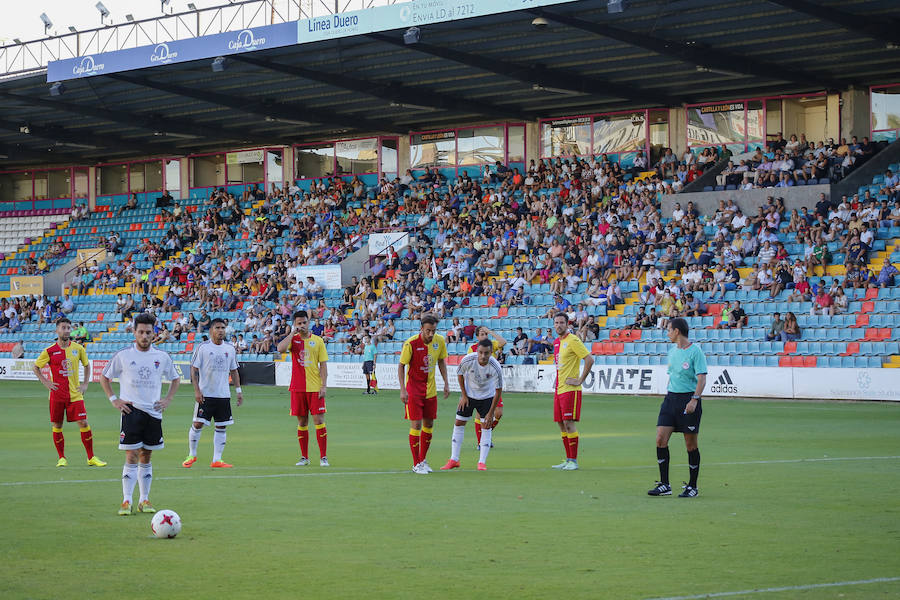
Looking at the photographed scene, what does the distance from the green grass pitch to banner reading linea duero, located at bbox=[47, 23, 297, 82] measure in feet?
62.7

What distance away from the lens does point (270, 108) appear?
4653 cm

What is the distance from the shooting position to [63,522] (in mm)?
10750

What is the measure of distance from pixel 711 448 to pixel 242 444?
771 centimetres

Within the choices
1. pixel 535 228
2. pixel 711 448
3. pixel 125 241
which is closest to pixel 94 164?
pixel 125 241

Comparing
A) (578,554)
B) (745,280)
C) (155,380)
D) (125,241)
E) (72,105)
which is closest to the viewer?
(578,554)

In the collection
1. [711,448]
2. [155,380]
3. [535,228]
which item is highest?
[535,228]

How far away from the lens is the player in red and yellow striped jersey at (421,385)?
15.1 m

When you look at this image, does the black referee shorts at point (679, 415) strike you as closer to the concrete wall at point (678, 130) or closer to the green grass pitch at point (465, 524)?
the green grass pitch at point (465, 524)

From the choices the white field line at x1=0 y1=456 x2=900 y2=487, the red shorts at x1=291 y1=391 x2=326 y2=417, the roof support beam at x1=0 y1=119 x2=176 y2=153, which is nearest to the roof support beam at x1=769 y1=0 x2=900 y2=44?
the white field line at x1=0 y1=456 x2=900 y2=487

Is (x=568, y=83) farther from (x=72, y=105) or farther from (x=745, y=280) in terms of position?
(x=72, y=105)

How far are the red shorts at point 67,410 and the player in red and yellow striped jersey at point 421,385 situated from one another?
4896mm

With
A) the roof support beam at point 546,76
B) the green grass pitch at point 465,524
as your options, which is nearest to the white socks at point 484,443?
the green grass pitch at point 465,524

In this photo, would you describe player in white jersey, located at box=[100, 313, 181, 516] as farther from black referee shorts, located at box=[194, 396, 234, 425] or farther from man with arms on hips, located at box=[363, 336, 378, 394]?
man with arms on hips, located at box=[363, 336, 378, 394]

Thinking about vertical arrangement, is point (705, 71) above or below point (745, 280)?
above
